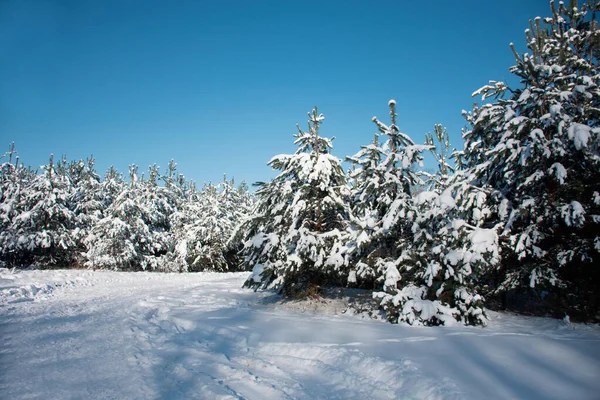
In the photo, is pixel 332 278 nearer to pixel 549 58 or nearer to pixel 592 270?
pixel 592 270

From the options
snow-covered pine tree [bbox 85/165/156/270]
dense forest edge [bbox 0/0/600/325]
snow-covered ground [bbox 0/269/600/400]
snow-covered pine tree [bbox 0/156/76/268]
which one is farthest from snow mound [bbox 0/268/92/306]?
dense forest edge [bbox 0/0/600/325]

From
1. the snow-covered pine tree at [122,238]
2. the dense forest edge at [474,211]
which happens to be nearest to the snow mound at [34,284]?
the snow-covered pine tree at [122,238]

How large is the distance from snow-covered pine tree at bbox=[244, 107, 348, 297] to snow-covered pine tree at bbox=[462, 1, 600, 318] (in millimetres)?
4262

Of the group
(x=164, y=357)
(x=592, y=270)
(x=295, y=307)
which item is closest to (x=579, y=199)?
(x=592, y=270)

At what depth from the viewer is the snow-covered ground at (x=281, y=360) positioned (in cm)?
391

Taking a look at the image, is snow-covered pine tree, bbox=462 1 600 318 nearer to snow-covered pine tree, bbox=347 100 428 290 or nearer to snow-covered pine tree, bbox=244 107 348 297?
snow-covered pine tree, bbox=347 100 428 290

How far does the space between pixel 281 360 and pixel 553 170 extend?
7.50m

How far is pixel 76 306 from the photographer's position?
1020 centimetres

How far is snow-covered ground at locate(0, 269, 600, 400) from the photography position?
12.8 feet

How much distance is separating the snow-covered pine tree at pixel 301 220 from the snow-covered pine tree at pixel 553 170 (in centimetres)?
426

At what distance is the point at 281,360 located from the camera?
5.16 meters

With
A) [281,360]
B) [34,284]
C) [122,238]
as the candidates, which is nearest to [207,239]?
[122,238]

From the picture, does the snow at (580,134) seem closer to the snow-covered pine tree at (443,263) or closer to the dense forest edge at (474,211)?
the dense forest edge at (474,211)

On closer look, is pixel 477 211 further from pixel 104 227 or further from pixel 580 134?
pixel 104 227
